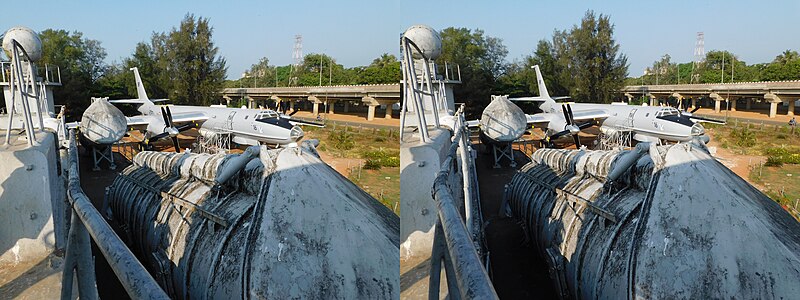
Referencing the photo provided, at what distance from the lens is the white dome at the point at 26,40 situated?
15.1 ft

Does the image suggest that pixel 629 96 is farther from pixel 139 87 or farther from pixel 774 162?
pixel 139 87

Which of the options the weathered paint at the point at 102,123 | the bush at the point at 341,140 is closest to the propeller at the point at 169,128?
the weathered paint at the point at 102,123

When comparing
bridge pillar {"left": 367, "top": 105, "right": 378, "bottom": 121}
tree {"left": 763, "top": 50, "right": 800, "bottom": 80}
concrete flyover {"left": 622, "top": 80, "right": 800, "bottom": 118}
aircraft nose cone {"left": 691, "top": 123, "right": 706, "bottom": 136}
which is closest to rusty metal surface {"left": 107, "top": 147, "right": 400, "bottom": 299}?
bridge pillar {"left": 367, "top": 105, "right": 378, "bottom": 121}

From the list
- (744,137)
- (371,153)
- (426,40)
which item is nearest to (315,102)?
(371,153)

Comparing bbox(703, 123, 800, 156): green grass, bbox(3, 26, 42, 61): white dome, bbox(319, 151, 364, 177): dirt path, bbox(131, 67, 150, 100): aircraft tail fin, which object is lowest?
bbox(703, 123, 800, 156): green grass

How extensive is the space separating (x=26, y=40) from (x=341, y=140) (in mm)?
3077

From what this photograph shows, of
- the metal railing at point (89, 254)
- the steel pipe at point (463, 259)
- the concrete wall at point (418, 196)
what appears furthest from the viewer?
the concrete wall at point (418, 196)

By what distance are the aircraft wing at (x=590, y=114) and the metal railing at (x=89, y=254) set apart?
4.87 meters

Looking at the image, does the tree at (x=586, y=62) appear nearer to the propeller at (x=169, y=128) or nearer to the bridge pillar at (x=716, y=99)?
the bridge pillar at (x=716, y=99)

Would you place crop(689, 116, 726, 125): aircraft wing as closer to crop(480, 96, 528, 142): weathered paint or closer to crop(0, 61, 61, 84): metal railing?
crop(480, 96, 528, 142): weathered paint

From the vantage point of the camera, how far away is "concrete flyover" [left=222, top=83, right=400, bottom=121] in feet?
12.4

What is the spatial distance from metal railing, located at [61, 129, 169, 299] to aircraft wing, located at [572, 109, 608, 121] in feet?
16.0

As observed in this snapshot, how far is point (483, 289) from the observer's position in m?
1.75

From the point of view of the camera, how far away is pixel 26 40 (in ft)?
15.6
